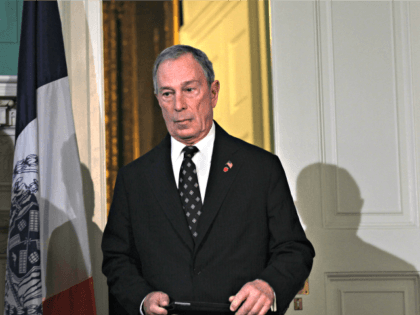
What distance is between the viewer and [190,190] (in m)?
1.43

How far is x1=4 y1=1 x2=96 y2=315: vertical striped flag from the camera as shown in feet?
5.88

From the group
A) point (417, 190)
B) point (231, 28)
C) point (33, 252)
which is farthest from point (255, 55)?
point (33, 252)

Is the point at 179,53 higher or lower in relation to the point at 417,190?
higher

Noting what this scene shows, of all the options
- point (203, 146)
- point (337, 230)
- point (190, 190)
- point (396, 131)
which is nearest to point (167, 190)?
point (190, 190)

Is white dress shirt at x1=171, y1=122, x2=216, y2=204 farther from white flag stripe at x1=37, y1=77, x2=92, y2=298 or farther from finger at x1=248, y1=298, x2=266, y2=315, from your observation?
white flag stripe at x1=37, y1=77, x2=92, y2=298

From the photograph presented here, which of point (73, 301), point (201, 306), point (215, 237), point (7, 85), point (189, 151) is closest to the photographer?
point (201, 306)

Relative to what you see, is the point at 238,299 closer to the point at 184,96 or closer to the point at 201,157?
the point at 201,157

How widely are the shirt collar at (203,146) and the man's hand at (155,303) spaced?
47 cm

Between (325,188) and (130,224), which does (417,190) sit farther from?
(130,224)

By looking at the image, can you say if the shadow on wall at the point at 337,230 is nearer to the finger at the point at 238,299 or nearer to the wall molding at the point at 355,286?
the wall molding at the point at 355,286

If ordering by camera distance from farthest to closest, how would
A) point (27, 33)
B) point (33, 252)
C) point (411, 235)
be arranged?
point (411, 235)
point (27, 33)
point (33, 252)

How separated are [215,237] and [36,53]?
1.19 m

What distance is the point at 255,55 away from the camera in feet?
7.85

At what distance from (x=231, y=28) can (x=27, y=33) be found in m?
1.08
